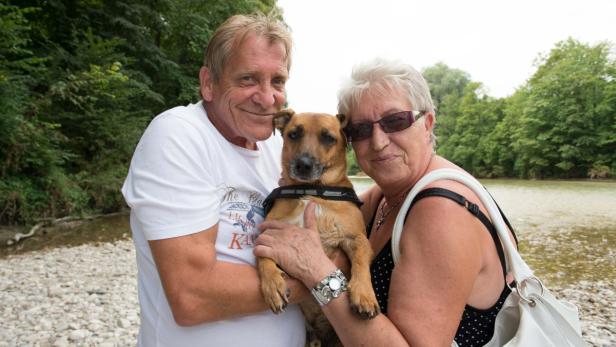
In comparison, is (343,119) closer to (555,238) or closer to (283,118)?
(283,118)

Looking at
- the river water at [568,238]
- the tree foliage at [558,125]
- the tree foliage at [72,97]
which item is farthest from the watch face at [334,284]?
the tree foliage at [558,125]

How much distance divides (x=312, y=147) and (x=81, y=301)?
5.90 metres

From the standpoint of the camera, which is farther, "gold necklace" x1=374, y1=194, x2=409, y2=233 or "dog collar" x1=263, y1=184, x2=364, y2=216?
"dog collar" x1=263, y1=184, x2=364, y2=216

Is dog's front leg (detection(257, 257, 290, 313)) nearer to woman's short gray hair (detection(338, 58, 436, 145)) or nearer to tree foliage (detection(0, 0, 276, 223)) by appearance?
woman's short gray hair (detection(338, 58, 436, 145))

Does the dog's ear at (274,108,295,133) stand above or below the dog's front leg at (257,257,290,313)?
above

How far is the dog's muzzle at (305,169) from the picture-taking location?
9.37 ft

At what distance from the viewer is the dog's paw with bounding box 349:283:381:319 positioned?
74.1 inches

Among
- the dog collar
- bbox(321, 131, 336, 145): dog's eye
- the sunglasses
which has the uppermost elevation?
the sunglasses

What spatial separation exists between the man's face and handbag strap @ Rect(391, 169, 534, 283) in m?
0.95

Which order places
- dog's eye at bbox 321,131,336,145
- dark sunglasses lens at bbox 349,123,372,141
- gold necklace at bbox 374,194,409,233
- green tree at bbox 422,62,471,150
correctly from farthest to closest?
green tree at bbox 422,62,471,150, dog's eye at bbox 321,131,336,145, gold necklace at bbox 374,194,409,233, dark sunglasses lens at bbox 349,123,372,141

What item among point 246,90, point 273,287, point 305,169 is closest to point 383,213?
point 305,169

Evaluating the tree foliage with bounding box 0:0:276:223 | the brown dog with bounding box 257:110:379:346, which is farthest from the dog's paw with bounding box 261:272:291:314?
the tree foliage with bounding box 0:0:276:223

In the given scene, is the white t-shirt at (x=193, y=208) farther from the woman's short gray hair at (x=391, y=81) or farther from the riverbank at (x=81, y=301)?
the riverbank at (x=81, y=301)

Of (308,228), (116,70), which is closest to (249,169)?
(308,228)
